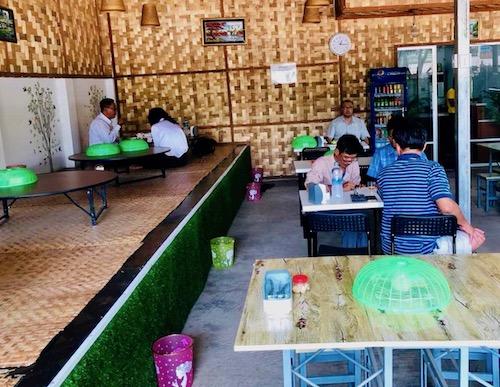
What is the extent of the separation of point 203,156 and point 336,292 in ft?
22.4

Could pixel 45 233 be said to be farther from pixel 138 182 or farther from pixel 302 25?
pixel 302 25

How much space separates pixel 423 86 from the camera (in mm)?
10648

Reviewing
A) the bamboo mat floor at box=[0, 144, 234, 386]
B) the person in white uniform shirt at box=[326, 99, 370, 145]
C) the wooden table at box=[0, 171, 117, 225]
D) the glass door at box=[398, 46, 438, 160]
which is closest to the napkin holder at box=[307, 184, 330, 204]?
the bamboo mat floor at box=[0, 144, 234, 386]

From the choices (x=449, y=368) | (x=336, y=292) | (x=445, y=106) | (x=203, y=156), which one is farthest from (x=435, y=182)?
(x=445, y=106)

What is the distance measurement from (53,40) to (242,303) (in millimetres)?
4954

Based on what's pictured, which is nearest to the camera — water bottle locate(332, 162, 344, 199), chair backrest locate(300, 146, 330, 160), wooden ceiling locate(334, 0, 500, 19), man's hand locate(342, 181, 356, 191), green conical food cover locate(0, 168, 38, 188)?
green conical food cover locate(0, 168, 38, 188)

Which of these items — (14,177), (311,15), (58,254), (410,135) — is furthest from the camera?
(311,15)

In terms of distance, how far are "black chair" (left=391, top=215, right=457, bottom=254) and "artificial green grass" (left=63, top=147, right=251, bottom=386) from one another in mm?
1574

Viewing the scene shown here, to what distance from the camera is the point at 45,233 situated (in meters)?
4.70

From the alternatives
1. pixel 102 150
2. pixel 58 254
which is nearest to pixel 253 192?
pixel 102 150

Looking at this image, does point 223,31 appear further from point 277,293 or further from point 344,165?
point 277,293

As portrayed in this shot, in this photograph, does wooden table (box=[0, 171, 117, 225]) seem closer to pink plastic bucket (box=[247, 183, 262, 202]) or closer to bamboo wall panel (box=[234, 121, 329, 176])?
pink plastic bucket (box=[247, 183, 262, 202])

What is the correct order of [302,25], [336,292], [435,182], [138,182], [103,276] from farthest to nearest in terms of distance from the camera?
[302,25]
[138,182]
[435,182]
[103,276]
[336,292]

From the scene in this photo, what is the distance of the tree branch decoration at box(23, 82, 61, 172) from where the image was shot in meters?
7.19
